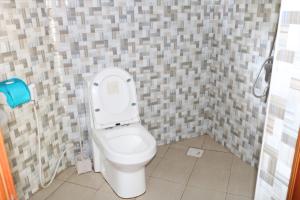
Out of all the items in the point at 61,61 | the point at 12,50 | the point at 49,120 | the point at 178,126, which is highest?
the point at 12,50

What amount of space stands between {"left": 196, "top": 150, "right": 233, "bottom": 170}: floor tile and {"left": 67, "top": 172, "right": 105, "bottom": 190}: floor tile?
846 mm

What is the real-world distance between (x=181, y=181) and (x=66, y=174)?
0.96m

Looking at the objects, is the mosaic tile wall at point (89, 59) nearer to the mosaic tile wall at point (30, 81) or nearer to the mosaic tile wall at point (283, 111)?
the mosaic tile wall at point (30, 81)

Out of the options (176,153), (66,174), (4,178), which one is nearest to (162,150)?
(176,153)

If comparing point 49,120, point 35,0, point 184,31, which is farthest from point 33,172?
point 184,31

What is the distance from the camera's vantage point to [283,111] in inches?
37.2

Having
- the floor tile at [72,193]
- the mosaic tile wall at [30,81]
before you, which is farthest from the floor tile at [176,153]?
the mosaic tile wall at [30,81]

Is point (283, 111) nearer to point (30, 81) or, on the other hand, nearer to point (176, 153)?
point (30, 81)

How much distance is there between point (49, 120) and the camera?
217 centimetres

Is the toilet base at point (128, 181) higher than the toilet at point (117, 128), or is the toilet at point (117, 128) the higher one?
the toilet at point (117, 128)

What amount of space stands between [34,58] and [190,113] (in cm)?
154

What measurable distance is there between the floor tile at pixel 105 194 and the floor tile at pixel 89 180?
56 mm

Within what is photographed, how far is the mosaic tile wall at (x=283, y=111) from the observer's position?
2.85 ft

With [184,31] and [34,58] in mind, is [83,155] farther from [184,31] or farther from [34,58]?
[184,31]
